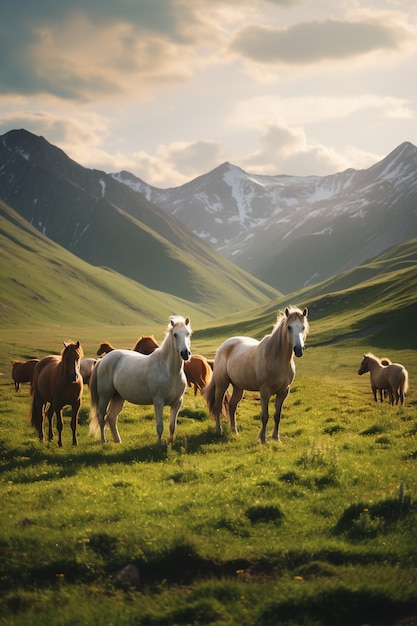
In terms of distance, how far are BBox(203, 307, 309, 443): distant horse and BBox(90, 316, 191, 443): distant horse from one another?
2712 millimetres

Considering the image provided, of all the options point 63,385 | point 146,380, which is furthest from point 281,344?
point 63,385

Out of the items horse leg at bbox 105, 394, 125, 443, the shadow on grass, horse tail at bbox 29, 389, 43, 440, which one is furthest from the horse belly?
horse tail at bbox 29, 389, 43, 440

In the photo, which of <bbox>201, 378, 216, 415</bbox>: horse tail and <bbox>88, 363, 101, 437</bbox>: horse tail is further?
<bbox>201, 378, 216, 415</bbox>: horse tail

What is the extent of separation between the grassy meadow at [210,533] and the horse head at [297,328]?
335cm

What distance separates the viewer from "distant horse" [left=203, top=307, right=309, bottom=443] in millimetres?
18469

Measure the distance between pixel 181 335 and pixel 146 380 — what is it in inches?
91.4

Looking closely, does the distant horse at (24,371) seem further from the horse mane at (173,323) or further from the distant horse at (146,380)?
the horse mane at (173,323)

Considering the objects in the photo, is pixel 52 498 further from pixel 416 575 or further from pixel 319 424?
pixel 319 424

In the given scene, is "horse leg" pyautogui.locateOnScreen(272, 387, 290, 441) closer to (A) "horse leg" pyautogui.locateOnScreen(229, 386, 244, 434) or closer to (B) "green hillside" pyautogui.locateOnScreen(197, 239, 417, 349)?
(A) "horse leg" pyautogui.locateOnScreen(229, 386, 244, 434)

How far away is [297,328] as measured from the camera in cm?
1808

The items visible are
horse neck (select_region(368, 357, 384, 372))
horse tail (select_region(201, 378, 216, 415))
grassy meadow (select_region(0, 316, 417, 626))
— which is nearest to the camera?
grassy meadow (select_region(0, 316, 417, 626))

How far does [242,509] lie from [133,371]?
8.36 m

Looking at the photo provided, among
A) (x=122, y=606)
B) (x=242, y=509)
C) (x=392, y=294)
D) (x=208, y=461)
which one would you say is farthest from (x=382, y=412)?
(x=392, y=294)

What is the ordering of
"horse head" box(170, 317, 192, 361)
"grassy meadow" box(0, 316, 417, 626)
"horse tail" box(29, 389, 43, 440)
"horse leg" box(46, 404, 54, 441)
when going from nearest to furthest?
"grassy meadow" box(0, 316, 417, 626) < "horse head" box(170, 317, 192, 361) < "horse leg" box(46, 404, 54, 441) < "horse tail" box(29, 389, 43, 440)
